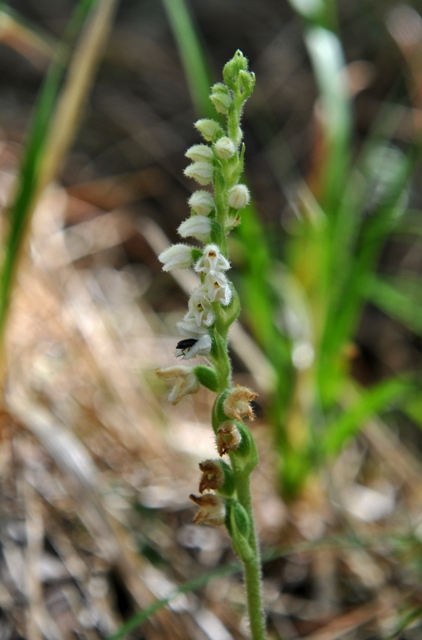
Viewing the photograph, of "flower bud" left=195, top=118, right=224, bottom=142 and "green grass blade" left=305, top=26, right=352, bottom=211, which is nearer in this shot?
"flower bud" left=195, top=118, right=224, bottom=142

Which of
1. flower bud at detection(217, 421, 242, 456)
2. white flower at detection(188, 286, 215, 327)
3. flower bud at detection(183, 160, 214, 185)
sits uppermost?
flower bud at detection(183, 160, 214, 185)

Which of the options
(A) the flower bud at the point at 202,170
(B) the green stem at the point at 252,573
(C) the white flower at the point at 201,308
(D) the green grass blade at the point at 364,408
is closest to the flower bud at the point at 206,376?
(C) the white flower at the point at 201,308

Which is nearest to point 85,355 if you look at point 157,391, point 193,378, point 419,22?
point 157,391

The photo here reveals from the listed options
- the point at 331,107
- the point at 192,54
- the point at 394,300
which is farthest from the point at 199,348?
the point at 331,107

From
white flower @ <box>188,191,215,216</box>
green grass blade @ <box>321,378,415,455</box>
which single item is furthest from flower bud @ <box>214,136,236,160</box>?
green grass blade @ <box>321,378,415,455</box>

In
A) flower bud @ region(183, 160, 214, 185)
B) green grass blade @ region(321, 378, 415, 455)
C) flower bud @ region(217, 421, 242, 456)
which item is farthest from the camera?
green grass blade @ region(321, 378, 415, 455)

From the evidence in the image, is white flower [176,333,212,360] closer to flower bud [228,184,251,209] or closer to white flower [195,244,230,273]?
white flower [195,244,230,273]

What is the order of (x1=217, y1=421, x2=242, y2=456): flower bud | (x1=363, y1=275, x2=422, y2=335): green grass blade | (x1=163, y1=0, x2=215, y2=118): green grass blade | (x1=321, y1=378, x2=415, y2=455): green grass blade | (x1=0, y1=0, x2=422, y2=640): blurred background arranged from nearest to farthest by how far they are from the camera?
1. (x1=217, y1=421, x2=242, y2=456): flower bud
2. (x1=0, y1=0, x2=422, y2=640): blurred background
3. (x1=321, y1=378, x2=415, y2=455): green grass blade
4. (x1=163, y1=0, x2=215, y2=118): green grass blade
5. (x1=363, y1=275, x2=422, y2=335): green grass blade

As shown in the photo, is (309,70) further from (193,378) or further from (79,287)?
(193,378)
